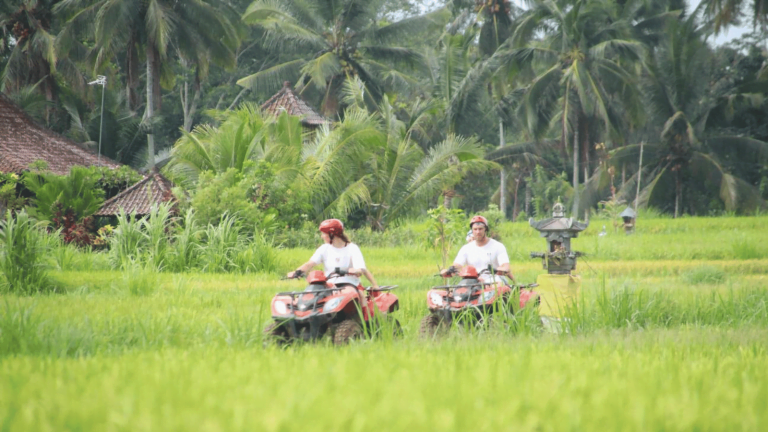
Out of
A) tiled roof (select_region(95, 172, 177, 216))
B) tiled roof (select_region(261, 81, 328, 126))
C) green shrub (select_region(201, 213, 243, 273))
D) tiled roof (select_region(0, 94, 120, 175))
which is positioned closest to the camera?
green shrub (select_region(201, 213, 243, 273))

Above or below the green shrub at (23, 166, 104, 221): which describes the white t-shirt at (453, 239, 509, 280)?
below

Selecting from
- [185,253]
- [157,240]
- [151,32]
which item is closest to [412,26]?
[151,32]

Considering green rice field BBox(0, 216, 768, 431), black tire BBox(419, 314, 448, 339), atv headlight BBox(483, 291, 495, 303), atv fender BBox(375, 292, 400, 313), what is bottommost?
black tire BBox(419, 314, 448, 339)

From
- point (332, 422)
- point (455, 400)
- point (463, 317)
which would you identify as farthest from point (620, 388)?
point (463, 317)

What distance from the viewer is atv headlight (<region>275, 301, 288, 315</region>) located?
6.75m

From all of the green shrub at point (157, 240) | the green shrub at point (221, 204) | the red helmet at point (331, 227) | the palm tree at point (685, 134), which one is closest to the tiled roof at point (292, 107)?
the green shrub at point (221, 204)

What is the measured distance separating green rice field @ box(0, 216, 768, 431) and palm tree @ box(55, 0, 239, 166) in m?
20.5

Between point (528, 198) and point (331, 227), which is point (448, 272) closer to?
point (331, 227)

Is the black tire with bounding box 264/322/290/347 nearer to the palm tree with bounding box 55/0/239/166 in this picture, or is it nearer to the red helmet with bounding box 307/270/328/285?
the red helmet with bounding box 307/270/328/285

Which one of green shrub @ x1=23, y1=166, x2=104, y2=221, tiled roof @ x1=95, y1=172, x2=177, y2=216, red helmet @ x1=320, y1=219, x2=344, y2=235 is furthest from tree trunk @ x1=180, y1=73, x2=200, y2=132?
red helmet @ x1=320, y1=219, x2=344, y2=235

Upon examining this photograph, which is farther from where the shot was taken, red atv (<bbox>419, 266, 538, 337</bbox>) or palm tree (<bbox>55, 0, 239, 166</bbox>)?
palm tree (<bbox>55, 0, 239, 166</bbox>)

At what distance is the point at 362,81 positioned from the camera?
33.0 m

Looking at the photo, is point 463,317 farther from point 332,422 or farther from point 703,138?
point 703,138

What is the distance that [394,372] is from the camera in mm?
4719
